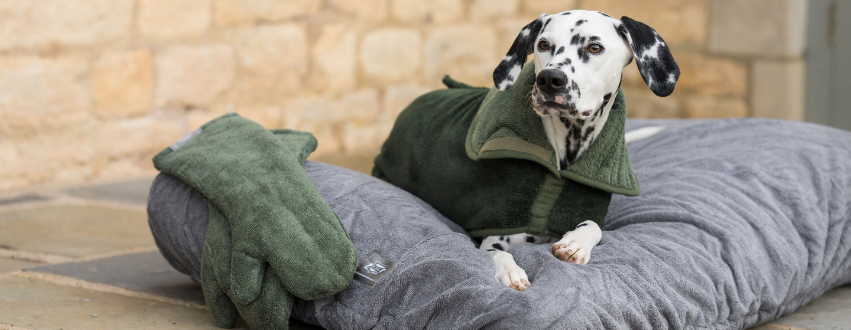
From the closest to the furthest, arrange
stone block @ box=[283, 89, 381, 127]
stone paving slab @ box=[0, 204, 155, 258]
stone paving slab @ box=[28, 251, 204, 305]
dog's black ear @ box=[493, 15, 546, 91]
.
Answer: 1. dog's black ear @ box=[493, 15, 546, 91]
2. stone paving slab @ box=[28, 251, 204, 305]
3. stone paving slab @ box=[0, 204, 155, 258]
4. stone block @ box=[283, 89, 381, 127]

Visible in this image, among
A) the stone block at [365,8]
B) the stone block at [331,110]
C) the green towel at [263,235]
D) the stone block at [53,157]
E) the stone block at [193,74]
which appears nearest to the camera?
the green towel at [263,235]

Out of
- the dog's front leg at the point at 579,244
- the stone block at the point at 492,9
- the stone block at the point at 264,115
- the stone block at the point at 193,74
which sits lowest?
the stone block at the point at 264,115

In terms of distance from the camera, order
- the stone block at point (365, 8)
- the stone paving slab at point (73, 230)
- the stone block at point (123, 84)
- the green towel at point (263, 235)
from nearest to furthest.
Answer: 1. the green towel at point (263, 235)
2. the stone paving slab at point (73, 230)
3. the stone block at point (123, 84)
4. the stone block at point (365, 8)

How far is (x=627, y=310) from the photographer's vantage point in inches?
62.4

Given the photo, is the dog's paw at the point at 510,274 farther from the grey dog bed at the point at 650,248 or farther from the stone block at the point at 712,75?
the stone block at the point at 712,75

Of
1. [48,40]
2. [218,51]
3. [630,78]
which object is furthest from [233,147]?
[630,78]

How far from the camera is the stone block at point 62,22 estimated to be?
10.2ft

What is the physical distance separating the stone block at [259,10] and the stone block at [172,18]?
0.08 m

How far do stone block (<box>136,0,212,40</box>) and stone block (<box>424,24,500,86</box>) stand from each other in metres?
1.55

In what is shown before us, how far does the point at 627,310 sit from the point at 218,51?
2.84 m

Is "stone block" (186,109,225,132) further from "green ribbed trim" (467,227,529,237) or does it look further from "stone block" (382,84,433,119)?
"green ribbed trim" (467,227,529,237)

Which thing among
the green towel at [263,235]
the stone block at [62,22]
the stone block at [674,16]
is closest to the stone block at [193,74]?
the stone block at [62,22]

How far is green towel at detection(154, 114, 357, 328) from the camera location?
5.57 ft

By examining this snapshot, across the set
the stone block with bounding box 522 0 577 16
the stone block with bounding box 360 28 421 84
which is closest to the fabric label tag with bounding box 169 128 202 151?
the stone block with bounding box 360 28 421 84
